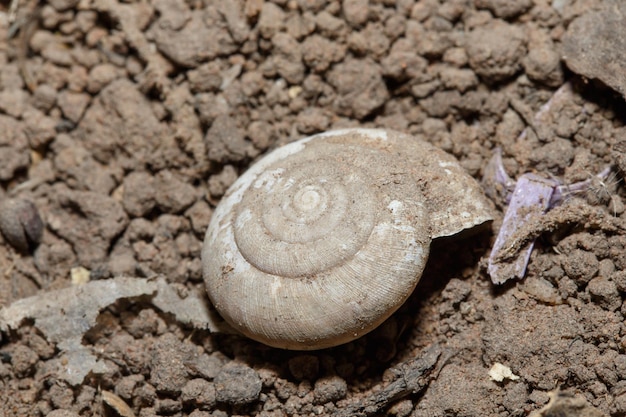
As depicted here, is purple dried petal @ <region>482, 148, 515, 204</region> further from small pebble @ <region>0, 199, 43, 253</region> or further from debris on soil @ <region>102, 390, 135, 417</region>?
small pebble @ <region>0, 199, 43, 253</region>

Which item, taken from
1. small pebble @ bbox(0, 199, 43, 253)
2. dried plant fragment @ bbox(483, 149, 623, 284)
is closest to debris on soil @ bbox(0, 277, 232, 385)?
small pebble @ bbox(0, 199, 43, 253)

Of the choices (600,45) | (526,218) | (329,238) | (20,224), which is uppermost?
(600,45)

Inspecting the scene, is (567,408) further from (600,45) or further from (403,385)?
(600,45)

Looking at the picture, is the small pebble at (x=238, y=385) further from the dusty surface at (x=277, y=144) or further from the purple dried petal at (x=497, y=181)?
the purple dried petal at (x=497, y=181)

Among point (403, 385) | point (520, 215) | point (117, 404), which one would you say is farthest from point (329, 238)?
point (117, 404)

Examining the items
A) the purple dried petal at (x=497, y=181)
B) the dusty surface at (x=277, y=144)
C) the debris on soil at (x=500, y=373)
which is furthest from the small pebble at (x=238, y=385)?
the purple dried petal at (x=497, y=181)

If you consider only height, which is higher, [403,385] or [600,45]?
[600,45]
